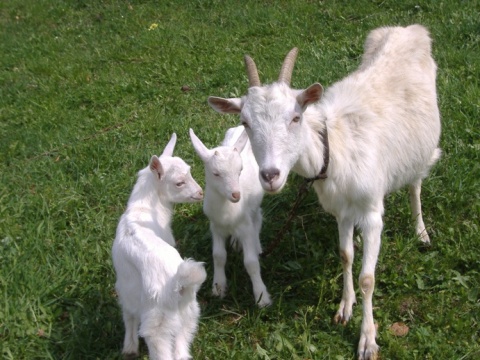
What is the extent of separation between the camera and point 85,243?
4.13 m

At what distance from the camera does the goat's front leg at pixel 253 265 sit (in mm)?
3602

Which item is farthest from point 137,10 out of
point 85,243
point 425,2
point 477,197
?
point 477,197

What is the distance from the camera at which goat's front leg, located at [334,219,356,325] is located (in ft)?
11.5

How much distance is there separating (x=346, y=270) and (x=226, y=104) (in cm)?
130

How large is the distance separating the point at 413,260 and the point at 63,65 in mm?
5545

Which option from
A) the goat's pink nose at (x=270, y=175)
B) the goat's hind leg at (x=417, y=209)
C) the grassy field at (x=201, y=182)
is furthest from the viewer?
the goat's hind leg at (x=417, y=209)

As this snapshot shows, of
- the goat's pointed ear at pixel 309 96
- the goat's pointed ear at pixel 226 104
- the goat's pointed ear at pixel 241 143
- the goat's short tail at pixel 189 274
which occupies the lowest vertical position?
the goat's pointed ear at pixel 241 143

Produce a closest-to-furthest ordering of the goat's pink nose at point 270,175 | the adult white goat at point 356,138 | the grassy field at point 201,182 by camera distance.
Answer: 1. the goat's pink nose at point 270,175
2. the adult white goat at point 356,138
3. the grassy field at point 201,182

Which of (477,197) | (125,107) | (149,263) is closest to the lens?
(149,263)

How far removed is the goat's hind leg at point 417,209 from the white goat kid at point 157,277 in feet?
5.16

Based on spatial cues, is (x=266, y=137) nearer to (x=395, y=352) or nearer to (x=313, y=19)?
(x=395, y=352)

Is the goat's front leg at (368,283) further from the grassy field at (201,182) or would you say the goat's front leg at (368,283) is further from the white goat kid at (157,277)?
the white goat kid at (157,277)

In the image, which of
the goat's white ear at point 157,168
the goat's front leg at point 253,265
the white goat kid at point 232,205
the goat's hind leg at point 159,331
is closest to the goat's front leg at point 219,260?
the white goat kid at point 232,205

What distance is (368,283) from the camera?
130 inches
